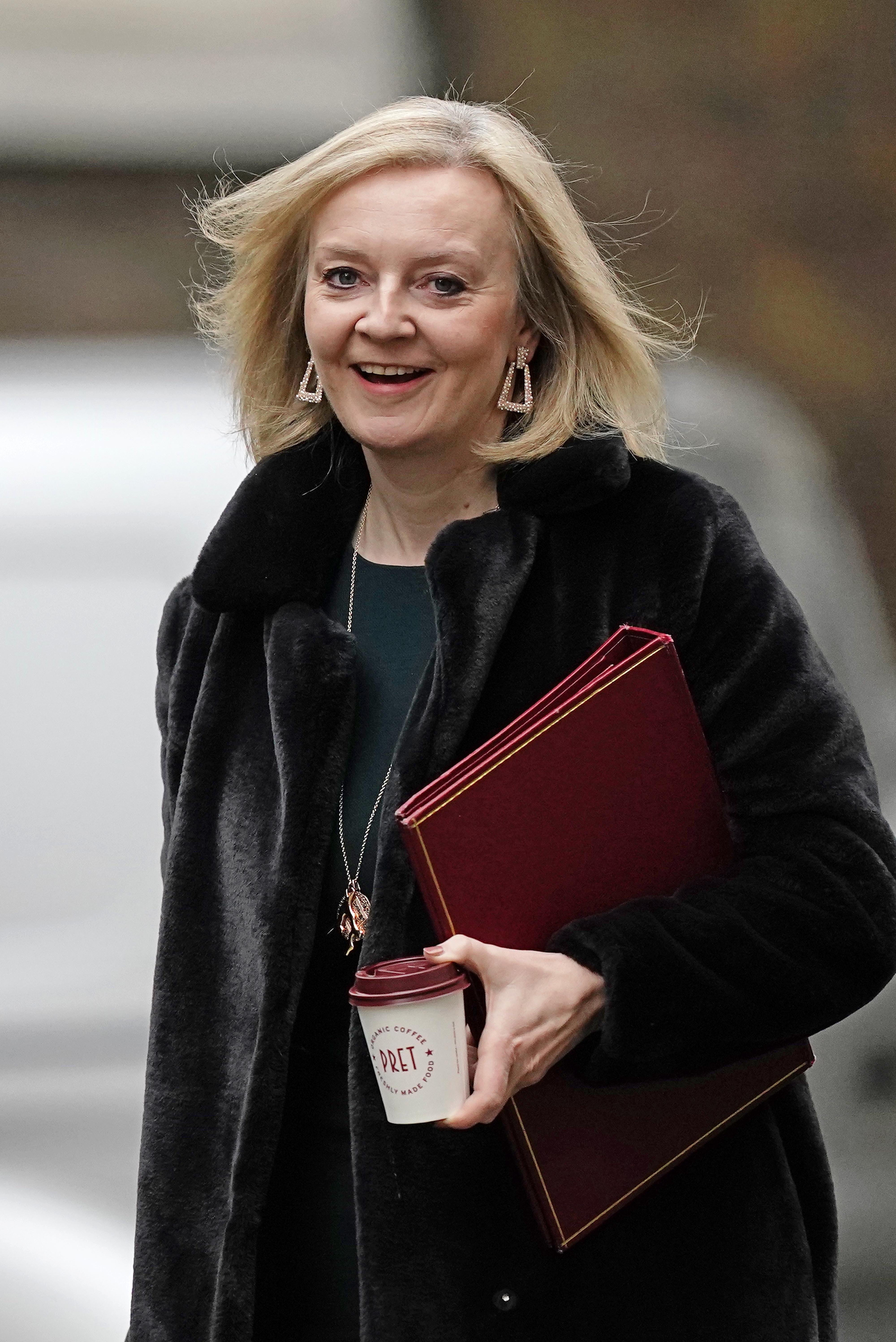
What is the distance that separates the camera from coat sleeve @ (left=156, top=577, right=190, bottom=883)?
159 cm

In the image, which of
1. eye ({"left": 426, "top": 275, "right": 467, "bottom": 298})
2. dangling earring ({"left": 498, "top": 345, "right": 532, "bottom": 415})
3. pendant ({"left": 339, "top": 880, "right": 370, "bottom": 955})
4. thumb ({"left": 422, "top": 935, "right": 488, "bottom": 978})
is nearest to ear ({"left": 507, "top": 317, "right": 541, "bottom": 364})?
dangling earring ({"left": 498, "top": 345, "right": 532, "bottom": 415})

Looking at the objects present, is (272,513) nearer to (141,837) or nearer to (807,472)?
(141,837)

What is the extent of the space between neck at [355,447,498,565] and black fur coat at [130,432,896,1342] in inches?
1.8

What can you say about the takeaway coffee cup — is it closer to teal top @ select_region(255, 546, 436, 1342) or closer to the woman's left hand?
the woman's left hand

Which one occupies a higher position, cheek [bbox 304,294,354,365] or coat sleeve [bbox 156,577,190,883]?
cheek [bbox 304,294,354,365]

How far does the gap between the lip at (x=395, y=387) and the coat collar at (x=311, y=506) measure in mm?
128

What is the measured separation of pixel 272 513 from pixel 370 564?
0.12m

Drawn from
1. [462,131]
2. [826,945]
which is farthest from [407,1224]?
[462,131]

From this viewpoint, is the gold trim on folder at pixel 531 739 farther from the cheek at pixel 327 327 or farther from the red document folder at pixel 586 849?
the cheek at pixel 327 327

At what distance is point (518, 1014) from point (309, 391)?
0.80 meters

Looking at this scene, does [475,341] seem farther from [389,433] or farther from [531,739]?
[531,739]

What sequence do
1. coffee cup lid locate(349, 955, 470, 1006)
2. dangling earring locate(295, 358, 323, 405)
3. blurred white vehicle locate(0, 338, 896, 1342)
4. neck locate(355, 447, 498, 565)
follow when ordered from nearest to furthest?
coffee cup lid locate(349, 955, 470, 1006) < neck locate(355, 447, 498, 565) < dangling earring locate(295, 358, 323, 405) < blurred white vehicle locate(0, 338, 896, 1342)

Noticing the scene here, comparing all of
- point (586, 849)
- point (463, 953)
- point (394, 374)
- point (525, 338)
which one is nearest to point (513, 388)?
point (525, 338)

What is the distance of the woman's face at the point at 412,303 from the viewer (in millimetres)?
1377
